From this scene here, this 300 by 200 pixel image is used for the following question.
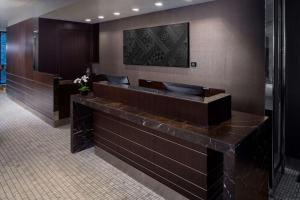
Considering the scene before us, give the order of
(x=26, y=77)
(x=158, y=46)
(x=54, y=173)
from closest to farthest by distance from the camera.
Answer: (x=54, y=173) < (x=158, y=46) < (x=26, y=77)

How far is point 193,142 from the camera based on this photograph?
6.95 feet

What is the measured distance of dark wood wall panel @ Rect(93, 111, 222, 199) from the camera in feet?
7.64

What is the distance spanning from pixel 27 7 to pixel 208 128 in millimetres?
6081

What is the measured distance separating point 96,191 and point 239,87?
2.68 meters

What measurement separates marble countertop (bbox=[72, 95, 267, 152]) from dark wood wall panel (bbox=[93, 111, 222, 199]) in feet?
0.75

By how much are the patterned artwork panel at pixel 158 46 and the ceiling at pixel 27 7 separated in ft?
5.65

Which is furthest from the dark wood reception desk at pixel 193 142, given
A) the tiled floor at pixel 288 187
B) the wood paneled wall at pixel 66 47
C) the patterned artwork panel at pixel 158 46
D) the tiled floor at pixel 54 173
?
the wood paneled wall at pixel 66 47

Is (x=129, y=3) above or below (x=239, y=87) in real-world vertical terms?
above

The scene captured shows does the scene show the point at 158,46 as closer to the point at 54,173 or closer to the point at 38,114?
the point at 54,173

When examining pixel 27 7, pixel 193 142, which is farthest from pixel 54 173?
pixel 27 7

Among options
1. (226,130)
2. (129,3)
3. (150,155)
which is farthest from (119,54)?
(226,130)

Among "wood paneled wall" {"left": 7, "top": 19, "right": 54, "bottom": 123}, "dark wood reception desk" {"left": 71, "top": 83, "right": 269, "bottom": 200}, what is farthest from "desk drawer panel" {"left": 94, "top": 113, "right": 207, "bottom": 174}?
"wood paneled wall" {"left": 7, "top": 19, "right": 54, "bottom": 123}

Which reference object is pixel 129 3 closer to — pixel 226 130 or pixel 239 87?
pixel 239 87

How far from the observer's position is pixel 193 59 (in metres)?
4.62
